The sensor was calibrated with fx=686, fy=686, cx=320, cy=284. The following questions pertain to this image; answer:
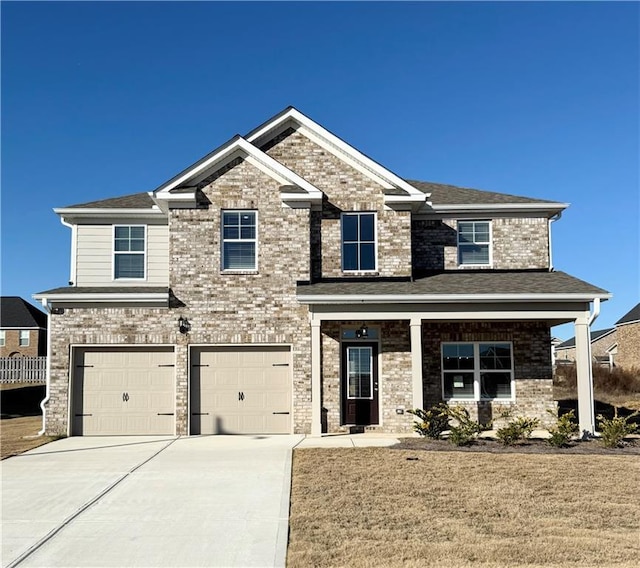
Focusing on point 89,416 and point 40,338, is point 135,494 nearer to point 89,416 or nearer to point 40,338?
point 89,416

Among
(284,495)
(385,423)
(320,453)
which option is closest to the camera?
(284,495)

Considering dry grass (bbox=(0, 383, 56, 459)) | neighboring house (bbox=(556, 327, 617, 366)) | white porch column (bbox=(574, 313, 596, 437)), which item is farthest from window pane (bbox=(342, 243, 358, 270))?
neighboring house (bbox=(556, 327, 617, 366))

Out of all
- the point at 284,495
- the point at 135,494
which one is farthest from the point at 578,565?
the point at 135,494

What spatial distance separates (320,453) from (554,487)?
4584 millimetres

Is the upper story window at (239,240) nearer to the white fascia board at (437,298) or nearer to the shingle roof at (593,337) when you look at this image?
the white fascia board at (437,298)

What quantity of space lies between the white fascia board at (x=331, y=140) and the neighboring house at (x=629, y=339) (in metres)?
33.3

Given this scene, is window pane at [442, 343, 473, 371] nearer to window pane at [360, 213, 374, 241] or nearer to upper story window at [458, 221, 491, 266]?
upper story window at [458, 221, 491, 266]

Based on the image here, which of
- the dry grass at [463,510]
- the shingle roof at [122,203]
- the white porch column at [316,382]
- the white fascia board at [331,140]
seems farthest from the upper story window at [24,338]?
the dry grass at [463,510]

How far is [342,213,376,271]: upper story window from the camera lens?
17.8 meters

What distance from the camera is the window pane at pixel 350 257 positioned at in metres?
17.8

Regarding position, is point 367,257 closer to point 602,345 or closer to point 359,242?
point 359,242

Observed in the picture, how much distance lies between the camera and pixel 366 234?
17.9 meters

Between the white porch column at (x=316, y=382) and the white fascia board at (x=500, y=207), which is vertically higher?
the white fascia board at (x=500, y=207)

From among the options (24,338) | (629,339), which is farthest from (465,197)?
(24,338)
